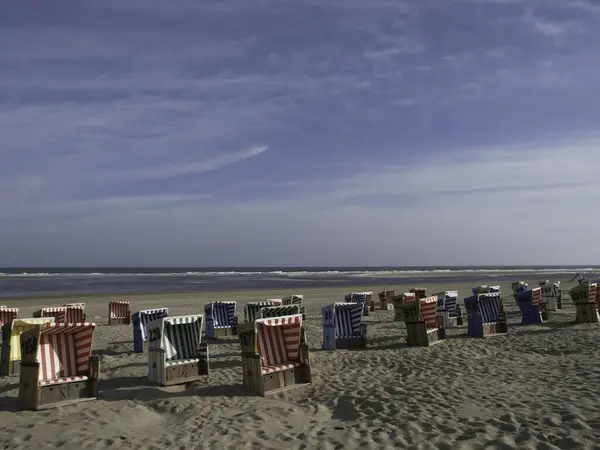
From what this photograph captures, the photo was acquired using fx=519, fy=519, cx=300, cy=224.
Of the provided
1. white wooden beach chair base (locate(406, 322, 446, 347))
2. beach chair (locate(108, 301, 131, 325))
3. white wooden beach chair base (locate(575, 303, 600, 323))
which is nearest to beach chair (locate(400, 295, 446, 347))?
white wooden beach chair base (locate(406, 322, 446, 347))

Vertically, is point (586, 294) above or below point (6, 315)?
below

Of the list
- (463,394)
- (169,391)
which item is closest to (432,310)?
(463,394)

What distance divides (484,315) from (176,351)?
873cm

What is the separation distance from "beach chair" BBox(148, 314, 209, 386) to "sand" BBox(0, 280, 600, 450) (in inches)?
10.5

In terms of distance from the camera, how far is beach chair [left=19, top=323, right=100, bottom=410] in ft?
25.0

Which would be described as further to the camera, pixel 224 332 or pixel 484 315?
pixel 224 332

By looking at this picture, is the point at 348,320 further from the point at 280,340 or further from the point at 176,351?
the point at 176,351

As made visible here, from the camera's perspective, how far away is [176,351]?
31.6 feet

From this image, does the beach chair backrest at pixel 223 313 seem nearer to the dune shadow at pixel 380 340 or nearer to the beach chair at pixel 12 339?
the dune shadow at pixel 380 340

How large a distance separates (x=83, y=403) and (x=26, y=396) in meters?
0.81

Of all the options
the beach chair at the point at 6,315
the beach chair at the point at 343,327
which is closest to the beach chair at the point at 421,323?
the beach chair at the point at 343,327

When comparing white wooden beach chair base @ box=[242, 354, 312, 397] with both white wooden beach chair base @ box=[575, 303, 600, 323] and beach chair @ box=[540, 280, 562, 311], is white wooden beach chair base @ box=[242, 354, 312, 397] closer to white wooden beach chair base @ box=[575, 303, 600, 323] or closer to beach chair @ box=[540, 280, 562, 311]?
white wooden beach chair base @ box=[575, 303, 600, 323]

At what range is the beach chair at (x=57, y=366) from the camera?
7617 millimetres

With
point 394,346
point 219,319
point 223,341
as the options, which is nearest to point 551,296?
point 394,346
